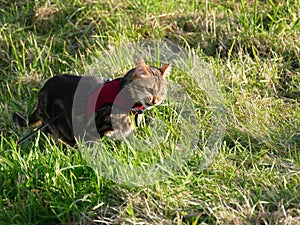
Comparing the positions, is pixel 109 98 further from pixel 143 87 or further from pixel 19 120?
pixel 19 120

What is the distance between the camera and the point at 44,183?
125 inches

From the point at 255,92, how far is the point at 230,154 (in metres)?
0.81

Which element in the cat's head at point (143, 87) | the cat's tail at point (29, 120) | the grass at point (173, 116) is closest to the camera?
the grass at point (173, 116)

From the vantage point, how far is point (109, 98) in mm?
3477

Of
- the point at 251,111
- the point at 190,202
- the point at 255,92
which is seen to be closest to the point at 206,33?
the point at 255,92

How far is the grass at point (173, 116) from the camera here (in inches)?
121

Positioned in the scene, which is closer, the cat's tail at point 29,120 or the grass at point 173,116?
the grass at point 173,116

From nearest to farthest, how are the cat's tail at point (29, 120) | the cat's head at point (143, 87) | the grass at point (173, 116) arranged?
1. the grass at point (173, 116)
2. the cat's head at point (143, 87)
3. the cat's tail at point (29, 120)

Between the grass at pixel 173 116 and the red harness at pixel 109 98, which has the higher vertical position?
the red harness at pixel 109 98

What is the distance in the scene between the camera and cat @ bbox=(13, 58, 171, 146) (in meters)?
3.43

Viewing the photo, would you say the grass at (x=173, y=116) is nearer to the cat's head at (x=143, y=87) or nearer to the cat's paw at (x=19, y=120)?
the cat's paw at (x=19, y=120)

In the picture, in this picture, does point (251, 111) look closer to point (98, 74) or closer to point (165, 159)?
point (165, 159)

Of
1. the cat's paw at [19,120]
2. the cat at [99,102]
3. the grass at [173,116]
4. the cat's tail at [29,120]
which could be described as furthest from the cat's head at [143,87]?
the cat's paw at [19,120]

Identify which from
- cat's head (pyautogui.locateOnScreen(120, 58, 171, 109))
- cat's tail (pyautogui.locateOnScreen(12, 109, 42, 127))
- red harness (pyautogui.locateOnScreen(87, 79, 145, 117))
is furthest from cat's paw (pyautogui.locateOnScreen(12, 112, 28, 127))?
cat's head (pyautogui.locateOnScreen(120, 58, 171, 109))
